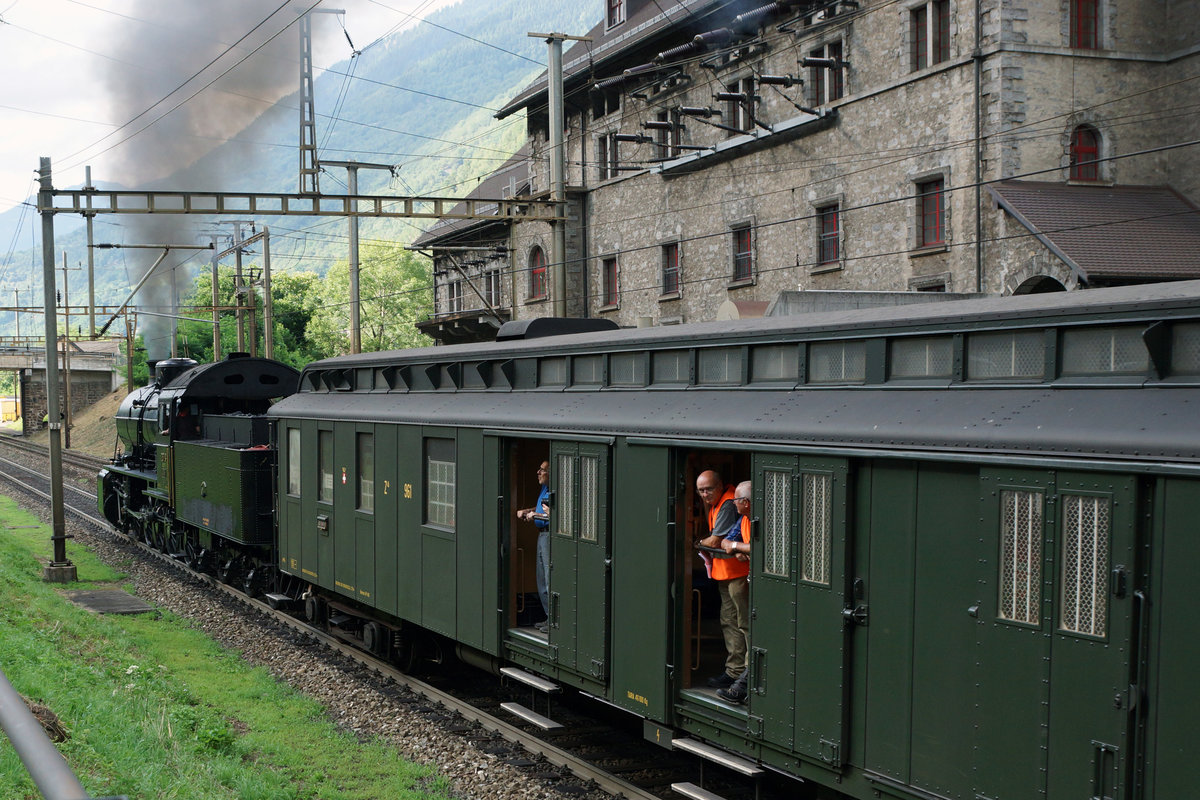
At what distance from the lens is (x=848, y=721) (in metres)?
6.14

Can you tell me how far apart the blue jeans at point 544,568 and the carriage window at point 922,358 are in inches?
152

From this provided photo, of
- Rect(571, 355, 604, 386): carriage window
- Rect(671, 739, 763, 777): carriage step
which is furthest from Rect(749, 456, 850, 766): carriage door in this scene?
Rect(571, 355, 604, 386): carriage window

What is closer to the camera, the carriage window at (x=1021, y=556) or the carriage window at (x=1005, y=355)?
the carriage window at (x=1021, y=556)

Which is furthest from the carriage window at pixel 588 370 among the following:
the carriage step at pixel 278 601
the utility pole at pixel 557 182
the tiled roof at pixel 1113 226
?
the tiled roof at pixel 1113 226

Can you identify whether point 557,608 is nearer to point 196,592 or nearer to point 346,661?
point 346,661

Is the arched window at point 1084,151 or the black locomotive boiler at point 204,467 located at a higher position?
the arched window at point 1084,151

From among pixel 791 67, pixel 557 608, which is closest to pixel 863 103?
pixel 791 67

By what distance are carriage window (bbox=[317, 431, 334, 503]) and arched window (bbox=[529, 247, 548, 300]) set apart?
26.7 metres

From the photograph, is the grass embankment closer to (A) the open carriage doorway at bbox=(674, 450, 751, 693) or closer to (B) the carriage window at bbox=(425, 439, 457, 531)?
(B) the carriage window at bbox=(425, 439, 457, 531)

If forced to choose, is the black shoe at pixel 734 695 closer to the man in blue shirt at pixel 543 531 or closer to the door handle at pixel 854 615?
the door handle at pixel 854 615

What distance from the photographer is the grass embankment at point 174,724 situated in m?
7.67

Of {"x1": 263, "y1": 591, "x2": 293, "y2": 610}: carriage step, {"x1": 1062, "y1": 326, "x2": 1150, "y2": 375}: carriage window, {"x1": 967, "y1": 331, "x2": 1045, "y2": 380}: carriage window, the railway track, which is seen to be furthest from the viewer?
{"x1": 263, "y1": 591, "x2": 293, "y2": 610}: carriage step

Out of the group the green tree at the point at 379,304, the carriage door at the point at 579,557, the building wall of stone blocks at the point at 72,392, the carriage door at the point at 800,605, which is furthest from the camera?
the green tree at the point at 379,304

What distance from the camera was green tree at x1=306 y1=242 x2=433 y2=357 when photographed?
7706cm
